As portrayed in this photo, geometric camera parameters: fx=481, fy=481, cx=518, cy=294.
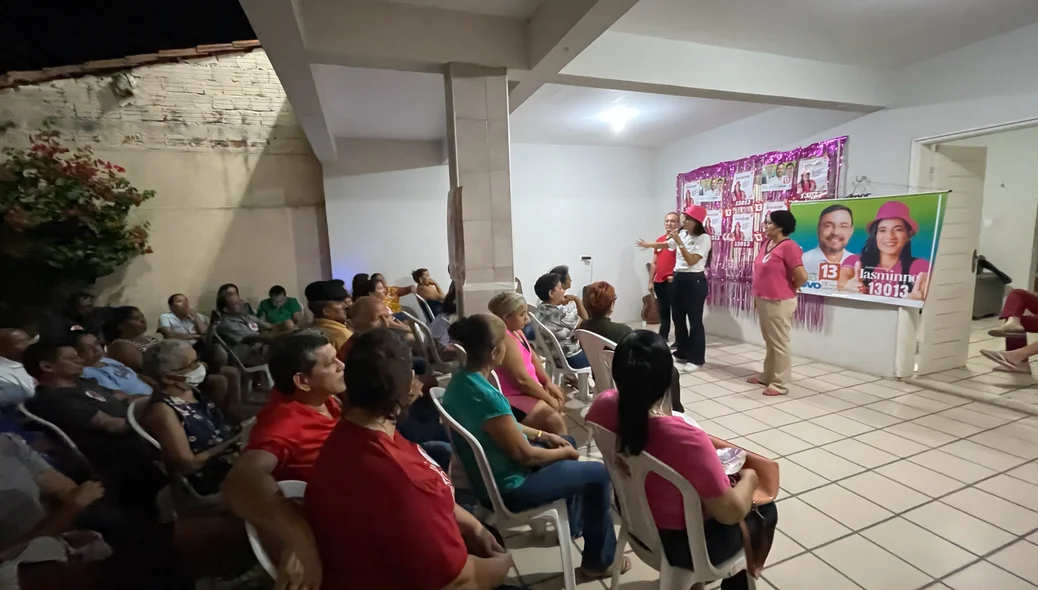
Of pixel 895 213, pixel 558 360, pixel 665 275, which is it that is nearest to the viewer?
pixel 558 360

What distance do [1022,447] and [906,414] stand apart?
0.58m

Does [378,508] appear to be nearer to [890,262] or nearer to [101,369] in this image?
[101,369]

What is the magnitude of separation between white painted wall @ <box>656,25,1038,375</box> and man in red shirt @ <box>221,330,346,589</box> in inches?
175

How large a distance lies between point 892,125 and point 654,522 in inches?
166

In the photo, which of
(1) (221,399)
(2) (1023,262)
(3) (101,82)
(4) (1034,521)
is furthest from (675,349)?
(3) (101,82)

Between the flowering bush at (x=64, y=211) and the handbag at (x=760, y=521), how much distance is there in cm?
535

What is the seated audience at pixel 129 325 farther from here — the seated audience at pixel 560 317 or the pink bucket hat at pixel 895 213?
the pink bucket hat at pixel 895 213

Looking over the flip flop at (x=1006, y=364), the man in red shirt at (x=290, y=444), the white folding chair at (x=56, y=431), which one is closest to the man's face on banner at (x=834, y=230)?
the flip flop at (x=1006, y=364)

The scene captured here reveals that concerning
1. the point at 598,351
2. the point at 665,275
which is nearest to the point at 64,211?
the point at 598,351

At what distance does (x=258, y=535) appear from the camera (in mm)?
1181

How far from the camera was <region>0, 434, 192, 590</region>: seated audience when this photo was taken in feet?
5.21

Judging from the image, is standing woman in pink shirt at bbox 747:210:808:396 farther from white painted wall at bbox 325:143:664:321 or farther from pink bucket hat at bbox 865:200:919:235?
white painted wall at bbox 325:143:664:321

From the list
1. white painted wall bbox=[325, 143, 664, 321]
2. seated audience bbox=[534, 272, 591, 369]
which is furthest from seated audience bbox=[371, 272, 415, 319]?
seated audience bbox=[534, 272, 591, 369]

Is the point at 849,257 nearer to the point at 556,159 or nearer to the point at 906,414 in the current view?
the point at 906,414
